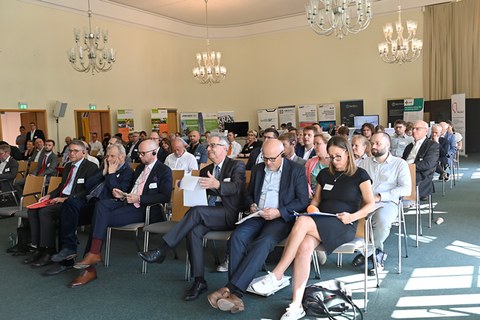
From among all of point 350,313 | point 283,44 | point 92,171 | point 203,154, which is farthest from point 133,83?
point 350,313

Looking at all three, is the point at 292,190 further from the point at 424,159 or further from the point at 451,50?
the point at 451,50

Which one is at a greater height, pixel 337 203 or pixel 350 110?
pixel 350 110

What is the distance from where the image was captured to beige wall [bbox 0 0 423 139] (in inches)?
410

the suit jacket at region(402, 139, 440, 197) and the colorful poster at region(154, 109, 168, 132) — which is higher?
the colorful poster at region(154, 109, 168, 132)

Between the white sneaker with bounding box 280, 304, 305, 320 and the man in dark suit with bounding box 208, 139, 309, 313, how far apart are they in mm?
345

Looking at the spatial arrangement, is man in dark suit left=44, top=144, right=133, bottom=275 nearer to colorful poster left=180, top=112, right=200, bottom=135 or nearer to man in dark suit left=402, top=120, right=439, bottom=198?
man in dark suit left=402, top=120, right=439, bottom=198

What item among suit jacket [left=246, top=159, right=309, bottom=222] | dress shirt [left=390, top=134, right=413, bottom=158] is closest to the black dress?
suit jacket [left=246, top=159, right=309, bottom=222]

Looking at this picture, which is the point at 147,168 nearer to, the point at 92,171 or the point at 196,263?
the point at 92,171

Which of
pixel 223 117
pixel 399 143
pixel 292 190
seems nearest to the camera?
pixel 292 190

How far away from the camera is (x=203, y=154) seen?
7.00 metres

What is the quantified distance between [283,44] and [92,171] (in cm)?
1171

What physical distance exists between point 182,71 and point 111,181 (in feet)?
35.6

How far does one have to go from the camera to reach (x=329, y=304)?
3.01 metres

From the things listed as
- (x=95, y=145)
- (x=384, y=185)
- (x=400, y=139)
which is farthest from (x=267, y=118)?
(x=384, y=185)
